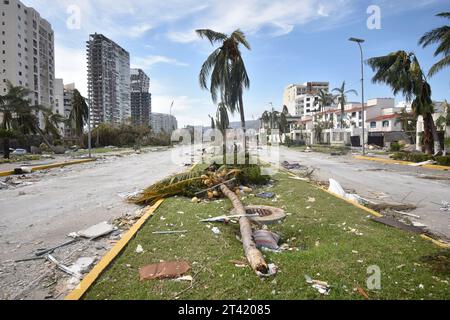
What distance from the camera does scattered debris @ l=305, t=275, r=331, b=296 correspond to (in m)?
3.60

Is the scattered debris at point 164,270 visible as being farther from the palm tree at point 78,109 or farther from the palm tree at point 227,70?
the palm tree at point 78,109

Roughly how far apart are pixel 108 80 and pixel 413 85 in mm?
62800

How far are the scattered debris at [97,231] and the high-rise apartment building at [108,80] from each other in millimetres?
42572

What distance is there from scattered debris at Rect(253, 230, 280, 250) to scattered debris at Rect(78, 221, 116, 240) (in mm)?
3061

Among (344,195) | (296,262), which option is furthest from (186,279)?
(344,195)

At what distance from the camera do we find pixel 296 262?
4.39m

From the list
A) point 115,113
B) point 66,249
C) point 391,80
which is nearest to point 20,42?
point 115,113

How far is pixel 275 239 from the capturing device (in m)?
5.67

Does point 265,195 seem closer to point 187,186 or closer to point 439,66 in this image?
point 187,186

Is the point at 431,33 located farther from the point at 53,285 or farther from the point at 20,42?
the point at 20,42

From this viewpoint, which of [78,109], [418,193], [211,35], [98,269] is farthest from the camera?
[78,109]

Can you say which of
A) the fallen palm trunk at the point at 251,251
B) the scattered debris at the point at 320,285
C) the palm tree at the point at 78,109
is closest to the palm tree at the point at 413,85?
the fallen palm trunk at the point at 251,251

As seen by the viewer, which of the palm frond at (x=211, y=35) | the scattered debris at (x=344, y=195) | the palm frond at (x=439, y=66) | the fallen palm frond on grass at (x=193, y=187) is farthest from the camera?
the palm frond at (x=439, y=66)

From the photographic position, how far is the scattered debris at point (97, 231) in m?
6.14
